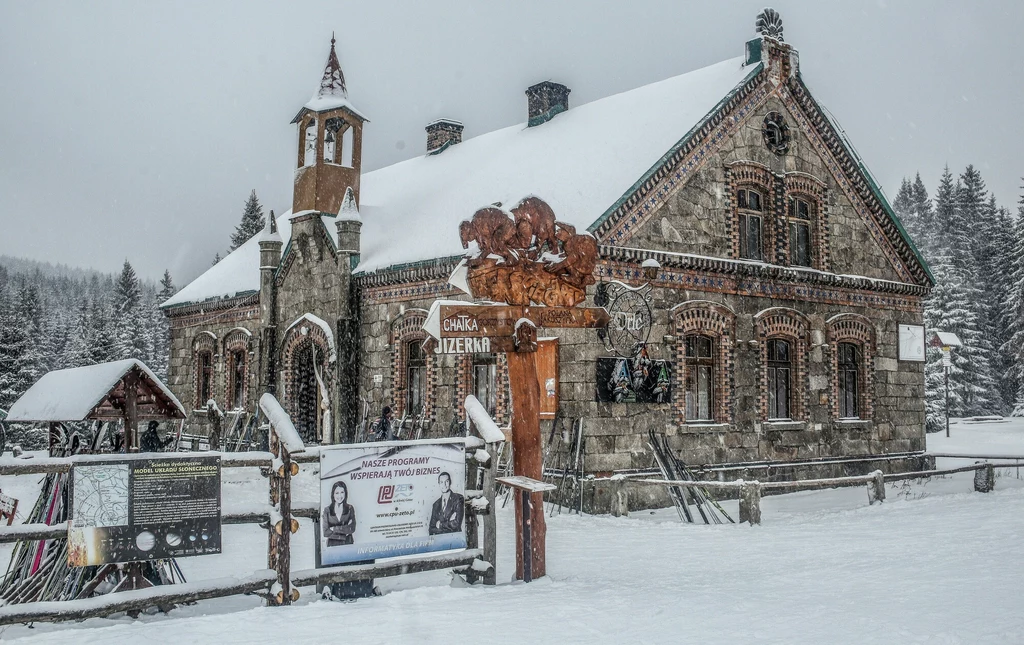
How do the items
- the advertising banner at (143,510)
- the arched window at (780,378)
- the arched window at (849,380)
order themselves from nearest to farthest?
the advertising banner at (143,510)
the arched window at (780,378)
the arched window at (849,380)

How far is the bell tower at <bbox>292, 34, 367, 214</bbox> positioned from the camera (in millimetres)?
23078

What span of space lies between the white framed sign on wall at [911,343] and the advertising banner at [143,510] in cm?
1762

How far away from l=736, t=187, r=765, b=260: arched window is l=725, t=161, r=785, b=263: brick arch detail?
0.21 ft

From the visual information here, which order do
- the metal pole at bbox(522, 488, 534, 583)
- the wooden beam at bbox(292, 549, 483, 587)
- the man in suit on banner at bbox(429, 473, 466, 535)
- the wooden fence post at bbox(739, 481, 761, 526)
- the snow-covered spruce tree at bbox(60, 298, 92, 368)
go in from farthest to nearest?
1. the snow-covered spruce tree at bbox(60, 298, 92, 368)
2. the wooden fence post at bbox(739, 481, 761, 526)
3. the metal pole at bbox(522, 488, 534, 583)
4. the man in suit on banner at bbox(429, 473, 466, 535)
5. the wooden beam at bbox(292, 549, 483, 587)

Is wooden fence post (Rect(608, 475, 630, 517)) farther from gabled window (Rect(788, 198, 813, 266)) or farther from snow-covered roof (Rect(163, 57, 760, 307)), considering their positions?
gabled window (Rect(788, 198, 813, 266))

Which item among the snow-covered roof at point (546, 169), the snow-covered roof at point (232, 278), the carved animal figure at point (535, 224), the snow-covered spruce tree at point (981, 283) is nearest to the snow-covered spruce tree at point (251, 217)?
the snow-covered roof at point (232, 278)

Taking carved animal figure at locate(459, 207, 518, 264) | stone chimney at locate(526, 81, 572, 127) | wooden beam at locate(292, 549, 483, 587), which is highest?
stone chimney at locate(526, 81, 572, 127)

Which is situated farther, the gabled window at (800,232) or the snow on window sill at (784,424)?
the gabled window at (800,232)

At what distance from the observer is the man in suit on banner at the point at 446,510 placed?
8.12m

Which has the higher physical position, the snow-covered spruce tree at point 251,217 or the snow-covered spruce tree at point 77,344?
the snow-covered spruce tree at point 251,217

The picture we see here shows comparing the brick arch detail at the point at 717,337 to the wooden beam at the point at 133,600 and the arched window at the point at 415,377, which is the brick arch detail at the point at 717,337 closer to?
the arched window at the point at 415,377

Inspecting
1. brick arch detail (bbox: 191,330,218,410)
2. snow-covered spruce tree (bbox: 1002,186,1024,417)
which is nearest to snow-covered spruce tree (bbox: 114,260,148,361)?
brick arch detail (bbox: 191,330,218,410)

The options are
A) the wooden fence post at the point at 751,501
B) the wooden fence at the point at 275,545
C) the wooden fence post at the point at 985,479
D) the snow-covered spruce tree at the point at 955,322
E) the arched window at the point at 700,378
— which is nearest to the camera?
the wooden fence at the point at 275,545

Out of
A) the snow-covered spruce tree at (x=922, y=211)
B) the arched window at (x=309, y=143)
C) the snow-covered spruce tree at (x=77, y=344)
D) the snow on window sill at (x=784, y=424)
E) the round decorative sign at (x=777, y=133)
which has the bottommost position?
the snow on window sill at (x=784, y=424)
